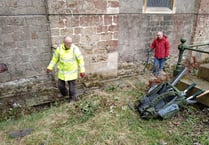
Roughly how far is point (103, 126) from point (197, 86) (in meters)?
2.19

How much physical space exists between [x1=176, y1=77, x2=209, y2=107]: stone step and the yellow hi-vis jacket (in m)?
2.36

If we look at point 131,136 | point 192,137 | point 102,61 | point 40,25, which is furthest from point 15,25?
point 192,137

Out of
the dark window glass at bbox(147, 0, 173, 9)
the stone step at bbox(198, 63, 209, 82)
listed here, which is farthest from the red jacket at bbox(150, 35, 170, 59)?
the stone step at bbox(198, 63, 209, 82)

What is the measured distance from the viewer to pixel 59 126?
3619 mm

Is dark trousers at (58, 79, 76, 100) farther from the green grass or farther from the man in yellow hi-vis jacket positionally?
the green grass

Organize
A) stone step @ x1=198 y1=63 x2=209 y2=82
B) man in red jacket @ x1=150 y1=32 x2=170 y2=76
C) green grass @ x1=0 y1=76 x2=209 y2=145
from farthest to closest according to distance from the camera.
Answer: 1. man in red jacket @ x1=150 y1=32 x2=170 y2=76
2. stone step @ x1=198 y1=63 x2=209 y2=82
3. green grass @ x1=0 y1=76 x2=209 y2=145

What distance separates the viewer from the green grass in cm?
323

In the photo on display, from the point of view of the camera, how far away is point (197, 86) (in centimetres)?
413

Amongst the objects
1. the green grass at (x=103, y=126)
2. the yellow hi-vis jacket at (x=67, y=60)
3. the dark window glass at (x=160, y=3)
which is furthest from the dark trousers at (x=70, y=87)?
the dark window glass at (x=160, y=3)

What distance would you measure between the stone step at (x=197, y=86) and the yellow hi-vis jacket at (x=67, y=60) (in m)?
2.36

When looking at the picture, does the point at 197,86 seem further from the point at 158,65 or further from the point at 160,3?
the point at 160,3

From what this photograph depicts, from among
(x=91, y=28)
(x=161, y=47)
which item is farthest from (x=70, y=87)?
(x=161, y=47)

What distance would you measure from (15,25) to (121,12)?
3025 millimetres

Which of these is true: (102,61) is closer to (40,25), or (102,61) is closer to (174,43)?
(40,25)
